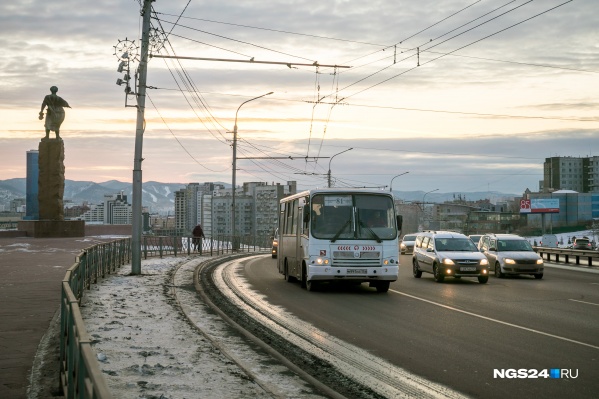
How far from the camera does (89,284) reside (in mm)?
18016

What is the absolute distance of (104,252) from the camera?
2206 centimetres

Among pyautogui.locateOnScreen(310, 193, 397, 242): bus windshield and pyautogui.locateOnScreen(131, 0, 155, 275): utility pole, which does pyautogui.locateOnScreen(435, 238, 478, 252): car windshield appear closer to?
pyautogui.locateOnScreen(310, 193, 397, 242): bus windshield

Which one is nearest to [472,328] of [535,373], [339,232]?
[535,373]

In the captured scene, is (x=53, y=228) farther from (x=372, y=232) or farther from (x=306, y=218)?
(x=372, y=232)

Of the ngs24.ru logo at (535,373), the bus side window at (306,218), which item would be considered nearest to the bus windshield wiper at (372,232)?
the bus side window at (306,218)

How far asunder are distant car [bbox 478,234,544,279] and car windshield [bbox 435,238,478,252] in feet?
8.31

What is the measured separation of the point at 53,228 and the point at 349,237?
94.2ft

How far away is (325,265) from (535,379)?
11.8m

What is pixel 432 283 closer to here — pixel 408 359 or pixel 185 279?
pixel 185 279

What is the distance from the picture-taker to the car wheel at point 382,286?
20500mm

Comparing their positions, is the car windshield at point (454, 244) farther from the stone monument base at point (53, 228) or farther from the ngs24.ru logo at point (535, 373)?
the stone monument base at point (53, 228)

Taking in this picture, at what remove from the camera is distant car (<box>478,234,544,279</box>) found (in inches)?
1064

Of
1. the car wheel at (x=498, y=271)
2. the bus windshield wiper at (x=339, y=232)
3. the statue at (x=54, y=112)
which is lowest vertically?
the car wheel at (x=498, y=271)

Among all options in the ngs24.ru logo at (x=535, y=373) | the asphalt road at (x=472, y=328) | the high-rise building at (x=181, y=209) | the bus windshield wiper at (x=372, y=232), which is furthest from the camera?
the high-rise building at (x=181, y=209)
